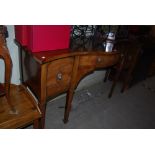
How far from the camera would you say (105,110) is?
6.25ft

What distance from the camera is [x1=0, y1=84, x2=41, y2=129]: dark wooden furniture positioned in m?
0.96

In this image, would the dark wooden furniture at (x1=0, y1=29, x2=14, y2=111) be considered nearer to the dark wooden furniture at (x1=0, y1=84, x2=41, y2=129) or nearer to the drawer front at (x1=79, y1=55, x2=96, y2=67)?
the dark wooden furniture at (x1=0, y1=84, x2=41, y2=129)

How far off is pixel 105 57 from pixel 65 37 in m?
0.45

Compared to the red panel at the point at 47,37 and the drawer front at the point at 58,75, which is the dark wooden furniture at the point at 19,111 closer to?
the drawer front at the point at 58,75

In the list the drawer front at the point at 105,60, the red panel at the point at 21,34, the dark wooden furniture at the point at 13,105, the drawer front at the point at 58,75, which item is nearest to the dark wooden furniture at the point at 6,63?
the dark wooden furniture at the point at 13,105

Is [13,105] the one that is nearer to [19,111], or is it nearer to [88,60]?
[19,111]

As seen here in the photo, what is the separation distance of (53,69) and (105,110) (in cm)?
103

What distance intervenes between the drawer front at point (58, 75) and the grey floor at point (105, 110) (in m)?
0.53

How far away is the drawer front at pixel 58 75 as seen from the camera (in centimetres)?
110

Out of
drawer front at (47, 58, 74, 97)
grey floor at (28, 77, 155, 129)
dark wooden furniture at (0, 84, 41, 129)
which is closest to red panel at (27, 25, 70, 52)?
drawer front at (47, 58, 74, 97)

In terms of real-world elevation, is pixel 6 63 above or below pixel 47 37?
below

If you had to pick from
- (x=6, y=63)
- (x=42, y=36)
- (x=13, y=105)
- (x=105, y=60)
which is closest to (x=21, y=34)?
(x=42, y=36)

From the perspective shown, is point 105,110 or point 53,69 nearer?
point 53,69
